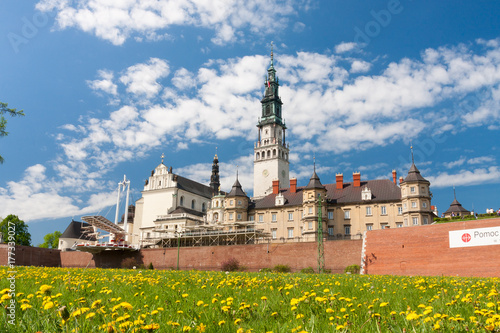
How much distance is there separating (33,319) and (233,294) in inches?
151

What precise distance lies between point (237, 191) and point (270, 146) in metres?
33.7

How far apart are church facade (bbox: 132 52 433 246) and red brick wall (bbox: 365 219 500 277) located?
552cm

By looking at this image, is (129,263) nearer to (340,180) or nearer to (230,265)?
(230,265)

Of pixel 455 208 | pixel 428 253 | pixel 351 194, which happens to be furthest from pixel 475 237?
pixel 455 208

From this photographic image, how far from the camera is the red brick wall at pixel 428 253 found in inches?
1405

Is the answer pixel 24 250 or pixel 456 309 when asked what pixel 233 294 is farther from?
pixel 24 250

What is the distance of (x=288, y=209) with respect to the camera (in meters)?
65.0

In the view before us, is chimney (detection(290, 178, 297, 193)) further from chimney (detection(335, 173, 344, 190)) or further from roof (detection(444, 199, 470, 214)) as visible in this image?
roof (detection(444, 199, 470, 214))

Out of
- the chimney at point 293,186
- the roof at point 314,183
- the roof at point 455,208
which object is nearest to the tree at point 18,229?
the chimney at point 293,186

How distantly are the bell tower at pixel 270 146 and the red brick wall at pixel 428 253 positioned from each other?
53.4m

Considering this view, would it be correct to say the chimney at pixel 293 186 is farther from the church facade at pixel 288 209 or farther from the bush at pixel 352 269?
the bush at pixel 352 269

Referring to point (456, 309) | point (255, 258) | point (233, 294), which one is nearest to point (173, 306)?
point (233, 294)

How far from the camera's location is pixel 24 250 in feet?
196

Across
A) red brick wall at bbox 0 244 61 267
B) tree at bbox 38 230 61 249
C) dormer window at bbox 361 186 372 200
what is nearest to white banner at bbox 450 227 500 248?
dormer window at bbox 361 186 372 200
